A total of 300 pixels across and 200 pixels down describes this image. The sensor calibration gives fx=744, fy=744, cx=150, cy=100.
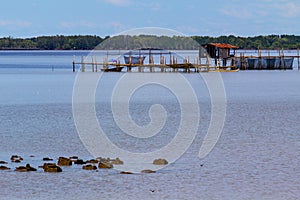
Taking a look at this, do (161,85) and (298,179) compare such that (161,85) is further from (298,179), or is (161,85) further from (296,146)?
(298,179)

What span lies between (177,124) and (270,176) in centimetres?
1175

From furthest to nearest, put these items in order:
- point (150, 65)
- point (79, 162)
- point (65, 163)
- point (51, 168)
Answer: point (150, 65)
point (79, 162)
point (65, 163)
point (51, 168)

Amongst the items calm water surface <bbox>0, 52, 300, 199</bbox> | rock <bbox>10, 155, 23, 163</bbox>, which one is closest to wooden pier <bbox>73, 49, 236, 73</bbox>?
calm water surface <bbox>0, 52, 300, 199</bbox>

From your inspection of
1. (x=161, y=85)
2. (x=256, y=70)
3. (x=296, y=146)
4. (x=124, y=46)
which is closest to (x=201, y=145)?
(x=296, y=146)

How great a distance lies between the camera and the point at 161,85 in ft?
205

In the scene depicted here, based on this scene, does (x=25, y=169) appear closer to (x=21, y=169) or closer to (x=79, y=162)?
(x=21, y=169)

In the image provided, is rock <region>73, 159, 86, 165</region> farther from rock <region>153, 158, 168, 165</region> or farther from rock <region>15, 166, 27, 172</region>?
rock <region>153, 158, 168, 165</region>

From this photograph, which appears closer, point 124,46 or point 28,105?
point 28,105

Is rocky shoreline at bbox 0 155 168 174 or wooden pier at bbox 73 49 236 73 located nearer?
rocky shoreline at bbox 0 155 168 174

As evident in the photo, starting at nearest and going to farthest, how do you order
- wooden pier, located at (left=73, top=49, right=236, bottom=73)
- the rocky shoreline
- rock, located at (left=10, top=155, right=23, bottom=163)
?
the rocky shoreline → rock, located at (left=10, top=155, right=23, bottom=163) → wooden pier, located at (left=73, top=49, right=236, bottom=73)

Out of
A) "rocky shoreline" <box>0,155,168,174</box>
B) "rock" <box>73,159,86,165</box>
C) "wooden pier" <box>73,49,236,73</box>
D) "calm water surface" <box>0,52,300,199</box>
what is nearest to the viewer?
"calm water surface" <box>0,52,300,199</box>

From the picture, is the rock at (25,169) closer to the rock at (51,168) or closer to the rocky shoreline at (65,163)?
the rocky shoreline at (65,163)

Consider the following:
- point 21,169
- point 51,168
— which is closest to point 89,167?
point 51,168

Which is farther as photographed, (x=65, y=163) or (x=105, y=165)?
(x=65, y=163)
